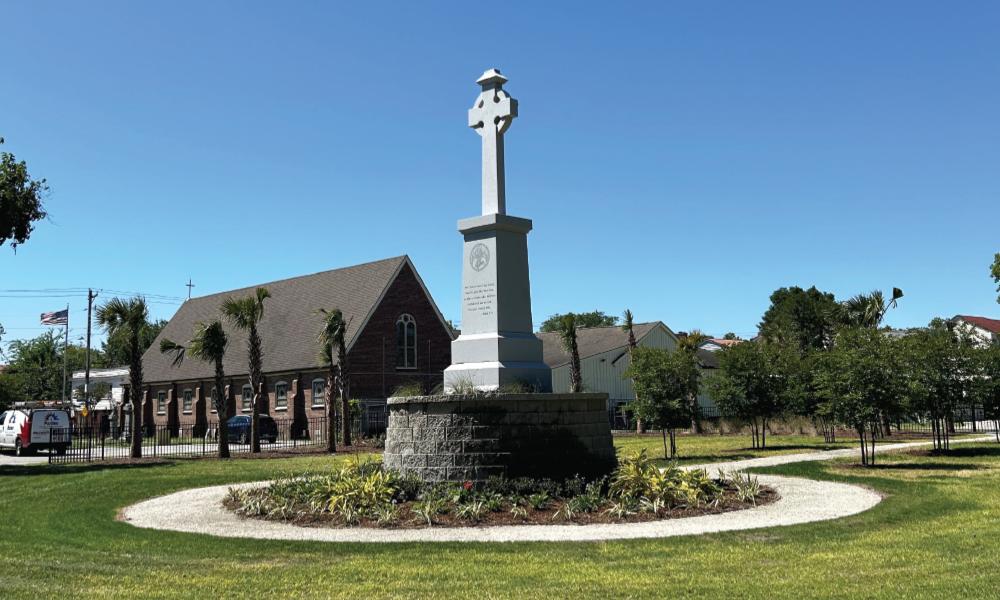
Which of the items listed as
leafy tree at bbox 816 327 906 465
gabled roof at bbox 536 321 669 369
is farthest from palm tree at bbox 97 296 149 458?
gabled roof at bbox 536 321 669 369

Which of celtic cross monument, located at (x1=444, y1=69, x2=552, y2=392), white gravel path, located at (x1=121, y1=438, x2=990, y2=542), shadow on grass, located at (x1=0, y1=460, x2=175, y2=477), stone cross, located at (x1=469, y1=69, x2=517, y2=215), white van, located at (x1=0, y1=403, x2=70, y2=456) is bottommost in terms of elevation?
shadow on grass, located at (x1=0, y1=460, x2=175, y2=477)

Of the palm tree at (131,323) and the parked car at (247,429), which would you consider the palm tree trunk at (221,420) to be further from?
the parked car at (247,429)

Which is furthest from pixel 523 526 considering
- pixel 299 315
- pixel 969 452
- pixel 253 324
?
pixel 299 315

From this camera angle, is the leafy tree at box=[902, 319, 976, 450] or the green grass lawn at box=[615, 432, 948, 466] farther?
the green grass lawn at box=[615, 432, 948, 466]

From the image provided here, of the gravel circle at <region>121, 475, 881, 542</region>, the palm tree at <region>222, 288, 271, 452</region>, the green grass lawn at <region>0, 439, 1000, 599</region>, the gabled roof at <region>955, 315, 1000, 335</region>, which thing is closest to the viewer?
the green grass lawn at <region>0, 439, 1000, 599</region>

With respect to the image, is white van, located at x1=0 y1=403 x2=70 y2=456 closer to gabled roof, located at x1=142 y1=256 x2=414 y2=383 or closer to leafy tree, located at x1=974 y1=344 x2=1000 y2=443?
gabled roof, located at x1=142 y1=256 x2=414 y2=383

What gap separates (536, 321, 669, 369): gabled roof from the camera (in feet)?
185

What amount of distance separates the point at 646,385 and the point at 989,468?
8.94 meters

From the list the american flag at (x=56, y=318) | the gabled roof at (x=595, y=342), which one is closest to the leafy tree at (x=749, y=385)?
the gabled roof at (x=595, y=342)

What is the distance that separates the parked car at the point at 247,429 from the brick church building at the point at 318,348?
2413mm

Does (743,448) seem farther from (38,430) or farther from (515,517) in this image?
(38,430)

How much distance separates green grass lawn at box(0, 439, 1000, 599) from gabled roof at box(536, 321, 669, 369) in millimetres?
43417

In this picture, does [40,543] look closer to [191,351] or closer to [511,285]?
[511,285]

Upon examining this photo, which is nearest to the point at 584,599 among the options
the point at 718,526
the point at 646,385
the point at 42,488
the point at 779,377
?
the point at 718,526
